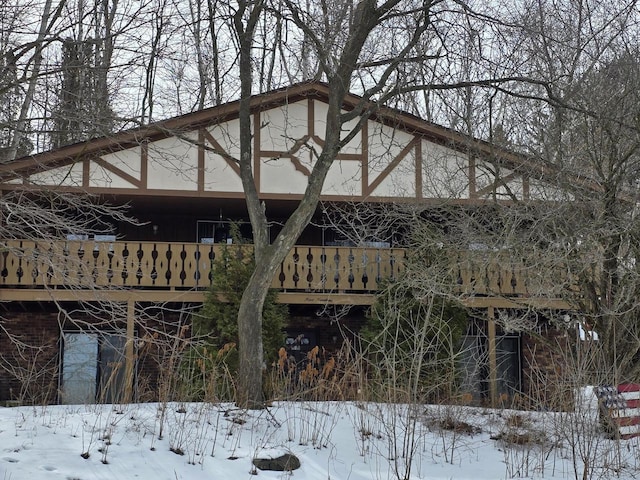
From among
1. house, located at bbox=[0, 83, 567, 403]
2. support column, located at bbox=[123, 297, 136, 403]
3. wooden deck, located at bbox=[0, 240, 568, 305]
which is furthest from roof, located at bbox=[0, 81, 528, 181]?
support column, located at bbox=[123, 297, 136, 403]

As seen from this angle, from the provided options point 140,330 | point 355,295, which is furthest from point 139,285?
point 355,295

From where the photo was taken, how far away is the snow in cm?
834

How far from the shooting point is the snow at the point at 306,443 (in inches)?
328

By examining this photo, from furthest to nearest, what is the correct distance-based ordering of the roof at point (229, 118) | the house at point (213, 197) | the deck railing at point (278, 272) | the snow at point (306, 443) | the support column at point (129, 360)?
1. the deck railing at point (278, 272)
2. the house at point (213, 197)
3. the roof at point (229, 118)
4. the support column at point (129, 360)
5. the snow at point (306, 443)

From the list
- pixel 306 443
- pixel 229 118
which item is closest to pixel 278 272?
pixel 229 118

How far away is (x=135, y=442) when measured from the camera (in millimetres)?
8898

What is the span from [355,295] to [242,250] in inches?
101

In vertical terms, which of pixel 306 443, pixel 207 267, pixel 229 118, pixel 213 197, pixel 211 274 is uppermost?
pixel 229 118

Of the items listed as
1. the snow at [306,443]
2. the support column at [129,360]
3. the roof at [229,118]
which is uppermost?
the roof at [229,118]

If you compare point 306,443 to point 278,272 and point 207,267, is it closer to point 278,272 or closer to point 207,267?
point 278,272

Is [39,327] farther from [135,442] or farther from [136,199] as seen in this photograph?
[135,442]

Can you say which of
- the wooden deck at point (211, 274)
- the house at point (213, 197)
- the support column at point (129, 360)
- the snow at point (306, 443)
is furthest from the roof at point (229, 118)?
the snow at point (306, 443)

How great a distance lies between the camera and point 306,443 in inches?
379

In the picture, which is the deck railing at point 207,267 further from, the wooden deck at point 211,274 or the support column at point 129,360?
the support column at point 129,360
